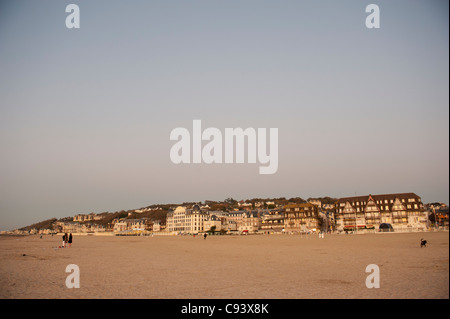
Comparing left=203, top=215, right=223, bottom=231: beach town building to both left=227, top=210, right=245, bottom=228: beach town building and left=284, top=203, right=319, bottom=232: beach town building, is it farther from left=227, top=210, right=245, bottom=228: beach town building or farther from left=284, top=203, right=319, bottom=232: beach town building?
left=284, top=203, right=319, bottom=232: beach town building

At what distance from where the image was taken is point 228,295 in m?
12.3

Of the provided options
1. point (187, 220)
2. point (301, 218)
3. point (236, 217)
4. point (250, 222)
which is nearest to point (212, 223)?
point (236, 217)

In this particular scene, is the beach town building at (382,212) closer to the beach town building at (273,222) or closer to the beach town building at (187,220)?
the beach town building at (273,222)

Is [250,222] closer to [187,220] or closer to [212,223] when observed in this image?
[212,223]

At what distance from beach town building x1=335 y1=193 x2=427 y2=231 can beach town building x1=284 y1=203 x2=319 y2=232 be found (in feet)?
31.0

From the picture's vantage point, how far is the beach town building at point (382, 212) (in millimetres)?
109812

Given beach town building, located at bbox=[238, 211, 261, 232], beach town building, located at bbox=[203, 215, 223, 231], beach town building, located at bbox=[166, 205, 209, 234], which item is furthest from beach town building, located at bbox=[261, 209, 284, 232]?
beach town building, located at bbox=[166, 205, 209, 234]

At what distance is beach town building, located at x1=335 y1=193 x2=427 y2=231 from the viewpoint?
4323 inches

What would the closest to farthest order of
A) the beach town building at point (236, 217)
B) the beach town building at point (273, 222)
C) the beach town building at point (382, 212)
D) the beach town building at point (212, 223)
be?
the beach town building at point (382, 212), the beach town building at point (273, 222), the beach town building at point (212, 223), the beach town building at point (236, 217)

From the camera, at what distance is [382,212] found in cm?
11775

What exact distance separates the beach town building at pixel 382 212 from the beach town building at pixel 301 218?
31.0ft

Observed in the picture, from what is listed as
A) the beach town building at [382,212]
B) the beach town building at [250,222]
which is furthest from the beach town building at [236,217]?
the beach town building at [382,212]

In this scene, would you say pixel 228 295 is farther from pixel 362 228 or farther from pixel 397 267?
pixel 362 228
